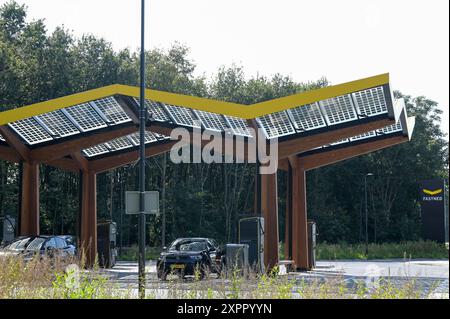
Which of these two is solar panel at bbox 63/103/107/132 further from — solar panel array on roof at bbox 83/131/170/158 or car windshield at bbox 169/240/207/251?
car windshield at bbox 169/240/207/251

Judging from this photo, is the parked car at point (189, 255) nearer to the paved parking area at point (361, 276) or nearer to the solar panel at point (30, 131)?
the paved parking area at point (361, 276)

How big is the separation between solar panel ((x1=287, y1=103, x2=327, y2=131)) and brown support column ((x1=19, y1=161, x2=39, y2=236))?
10.9 m

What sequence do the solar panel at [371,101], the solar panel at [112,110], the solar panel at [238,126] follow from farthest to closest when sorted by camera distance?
the solar panel at [238,126], the solar panel at [112,110], the solar panel at [371,101]

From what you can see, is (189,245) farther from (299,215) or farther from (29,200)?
(29,200)

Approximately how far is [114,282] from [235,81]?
5390cm

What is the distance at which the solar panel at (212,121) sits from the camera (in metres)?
27.4

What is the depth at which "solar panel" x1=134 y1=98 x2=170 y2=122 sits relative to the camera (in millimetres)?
27156

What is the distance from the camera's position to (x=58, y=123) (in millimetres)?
29328

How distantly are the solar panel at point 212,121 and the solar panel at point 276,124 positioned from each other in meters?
1.58

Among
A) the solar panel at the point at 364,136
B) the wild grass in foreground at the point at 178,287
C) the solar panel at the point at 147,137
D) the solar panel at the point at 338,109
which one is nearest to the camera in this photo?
the wild grass in foreground at the point at 178,287

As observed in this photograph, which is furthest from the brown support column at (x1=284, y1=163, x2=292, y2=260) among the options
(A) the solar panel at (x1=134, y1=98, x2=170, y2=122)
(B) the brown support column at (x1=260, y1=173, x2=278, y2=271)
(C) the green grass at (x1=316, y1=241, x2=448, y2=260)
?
(C) the green grass at (x1=316, y1=241, x2=448, y2=260)

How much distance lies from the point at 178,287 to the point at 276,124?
55.9 ft

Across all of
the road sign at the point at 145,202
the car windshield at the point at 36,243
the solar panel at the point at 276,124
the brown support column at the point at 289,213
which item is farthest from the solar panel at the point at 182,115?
the road sign at the point at 145,202

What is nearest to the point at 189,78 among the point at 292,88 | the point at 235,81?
the point at 235,81
